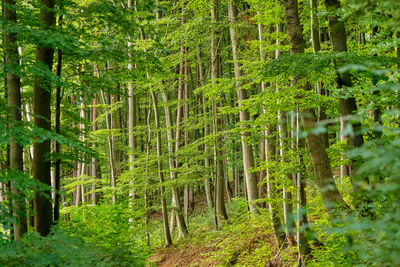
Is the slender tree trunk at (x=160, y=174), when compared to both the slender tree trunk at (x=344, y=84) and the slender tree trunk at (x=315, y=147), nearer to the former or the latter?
the slender tree trunk at (x=315, y=147)

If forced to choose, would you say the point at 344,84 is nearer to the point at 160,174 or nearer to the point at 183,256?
the point at 160,174

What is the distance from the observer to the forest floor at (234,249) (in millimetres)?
8899

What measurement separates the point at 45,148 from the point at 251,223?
249 inches

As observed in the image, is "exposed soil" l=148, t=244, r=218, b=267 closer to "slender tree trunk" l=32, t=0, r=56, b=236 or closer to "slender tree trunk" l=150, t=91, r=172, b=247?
"slender tree trunk" l=150, t=91, r=172, b=247

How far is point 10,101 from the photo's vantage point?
6129mm

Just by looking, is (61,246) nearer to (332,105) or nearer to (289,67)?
(289,67)

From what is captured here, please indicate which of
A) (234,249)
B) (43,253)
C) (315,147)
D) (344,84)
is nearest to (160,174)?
(234,249)

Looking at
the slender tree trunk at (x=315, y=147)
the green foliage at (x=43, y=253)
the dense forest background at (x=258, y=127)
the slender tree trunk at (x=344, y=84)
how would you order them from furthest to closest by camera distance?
the slender tree trunk at (x=315, y=147)
the slender tree trunk at (x=344, y=84)
the green foliage at (x=43, y=253)
the dense forest background at (x=258, y=127)

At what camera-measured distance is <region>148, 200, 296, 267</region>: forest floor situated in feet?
29.2

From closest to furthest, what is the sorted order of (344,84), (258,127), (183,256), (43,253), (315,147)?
(43,253) < (344,84) < (315,147) < (258,127) < (183,256)

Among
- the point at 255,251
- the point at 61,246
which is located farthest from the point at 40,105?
the point at 255,251

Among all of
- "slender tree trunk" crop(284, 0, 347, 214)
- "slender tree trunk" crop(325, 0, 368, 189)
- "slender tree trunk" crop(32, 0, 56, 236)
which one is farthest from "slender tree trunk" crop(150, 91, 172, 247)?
"slender tree trunk" crop(325, 0, 368, 189)

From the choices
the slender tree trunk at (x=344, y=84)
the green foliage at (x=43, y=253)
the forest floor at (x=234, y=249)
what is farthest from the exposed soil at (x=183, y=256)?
the green foliage at (x=43, y=253)

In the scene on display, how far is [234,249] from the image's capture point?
9.99 meters
